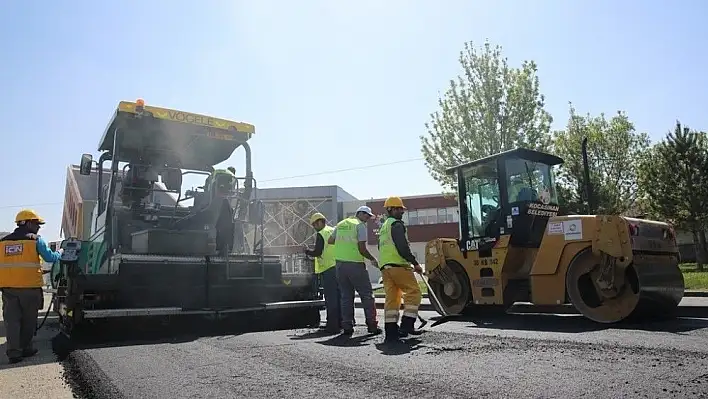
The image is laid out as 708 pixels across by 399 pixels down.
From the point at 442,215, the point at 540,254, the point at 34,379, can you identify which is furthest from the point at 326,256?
the point at 442,215

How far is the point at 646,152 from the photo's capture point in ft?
97.6

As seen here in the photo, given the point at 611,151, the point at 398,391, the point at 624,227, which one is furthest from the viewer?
the point at 611,151

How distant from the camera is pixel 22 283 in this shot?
6.29 m

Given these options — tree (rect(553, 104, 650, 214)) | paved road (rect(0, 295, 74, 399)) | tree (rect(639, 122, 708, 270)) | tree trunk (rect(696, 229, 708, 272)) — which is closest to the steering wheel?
paved road (rect(0, 295, 74, 399))

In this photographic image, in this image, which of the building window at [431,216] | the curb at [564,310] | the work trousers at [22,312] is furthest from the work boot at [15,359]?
the building window at [431,216]

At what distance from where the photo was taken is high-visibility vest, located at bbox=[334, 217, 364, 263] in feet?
23.7

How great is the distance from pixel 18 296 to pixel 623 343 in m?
6.15

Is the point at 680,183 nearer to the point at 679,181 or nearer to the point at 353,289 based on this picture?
the point at 679,181

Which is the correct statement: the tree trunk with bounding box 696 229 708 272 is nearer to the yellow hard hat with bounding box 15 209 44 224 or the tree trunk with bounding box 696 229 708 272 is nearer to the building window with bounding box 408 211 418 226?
the building window with bounding box 408 211 418 226

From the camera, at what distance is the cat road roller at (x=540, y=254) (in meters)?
7.01

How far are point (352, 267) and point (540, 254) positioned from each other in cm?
255

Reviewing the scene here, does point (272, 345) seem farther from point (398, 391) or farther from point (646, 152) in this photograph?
point (646, 152)

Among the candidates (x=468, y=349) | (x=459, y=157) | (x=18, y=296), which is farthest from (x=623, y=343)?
(x=459, y=157)

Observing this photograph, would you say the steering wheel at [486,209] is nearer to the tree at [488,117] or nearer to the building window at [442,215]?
the tree at [488,117]
